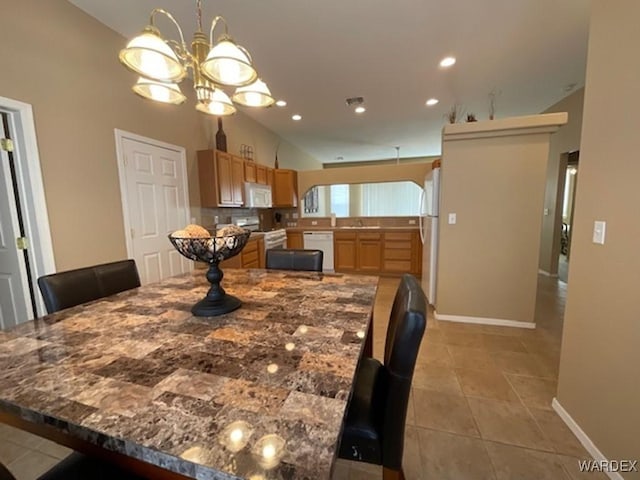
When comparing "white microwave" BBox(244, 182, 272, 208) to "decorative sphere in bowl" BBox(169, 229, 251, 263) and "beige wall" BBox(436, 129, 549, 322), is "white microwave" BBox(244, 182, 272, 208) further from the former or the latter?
"decorative sphere in bowl" BBox(169, 229, 251, 263)

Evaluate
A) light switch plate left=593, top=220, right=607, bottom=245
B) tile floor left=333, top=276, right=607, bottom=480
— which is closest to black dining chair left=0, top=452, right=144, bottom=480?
tile floor left=333, top=276, right=607, bottom=480

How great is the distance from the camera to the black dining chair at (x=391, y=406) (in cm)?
86

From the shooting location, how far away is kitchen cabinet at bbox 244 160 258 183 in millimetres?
4359

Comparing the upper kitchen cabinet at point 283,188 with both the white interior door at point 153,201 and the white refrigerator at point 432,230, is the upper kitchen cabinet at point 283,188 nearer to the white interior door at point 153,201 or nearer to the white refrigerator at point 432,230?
the white interior door at point 153,201

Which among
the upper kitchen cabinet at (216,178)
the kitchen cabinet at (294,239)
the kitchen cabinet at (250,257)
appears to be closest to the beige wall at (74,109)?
the upper kitchen cabinet at (216,178)

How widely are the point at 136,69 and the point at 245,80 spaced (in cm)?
48

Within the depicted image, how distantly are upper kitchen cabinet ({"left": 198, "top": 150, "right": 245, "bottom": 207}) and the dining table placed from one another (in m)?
2.60

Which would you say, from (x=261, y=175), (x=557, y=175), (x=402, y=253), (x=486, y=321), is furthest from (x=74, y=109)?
(x=557, y=175)

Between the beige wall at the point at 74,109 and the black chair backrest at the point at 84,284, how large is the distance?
0.90 metres

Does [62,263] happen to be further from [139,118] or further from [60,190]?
[139,118]

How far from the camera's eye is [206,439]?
55cm

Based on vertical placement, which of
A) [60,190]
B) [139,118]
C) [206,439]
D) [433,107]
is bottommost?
[206,439]

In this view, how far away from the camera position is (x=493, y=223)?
2793 mm

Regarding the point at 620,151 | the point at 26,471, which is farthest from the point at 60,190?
the point at 620,151
